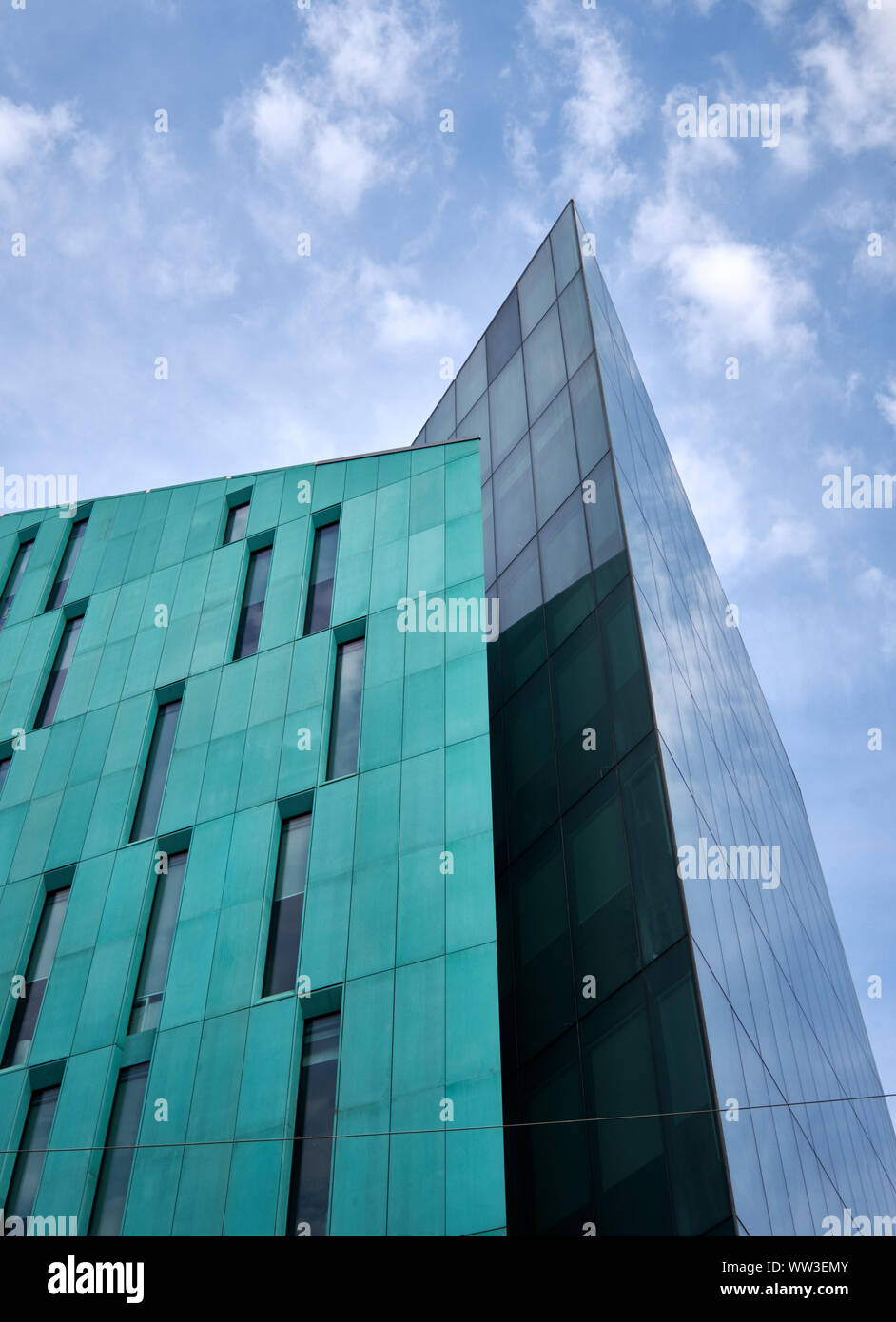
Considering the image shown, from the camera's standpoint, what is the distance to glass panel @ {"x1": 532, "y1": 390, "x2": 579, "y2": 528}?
25.9 m

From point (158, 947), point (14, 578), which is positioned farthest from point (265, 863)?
point (14, 578)

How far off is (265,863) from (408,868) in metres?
2.96

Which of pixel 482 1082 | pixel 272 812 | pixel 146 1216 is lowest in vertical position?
pixel 146 1216

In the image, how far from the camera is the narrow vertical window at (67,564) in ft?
95.2

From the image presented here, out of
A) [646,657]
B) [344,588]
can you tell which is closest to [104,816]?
[344,588]

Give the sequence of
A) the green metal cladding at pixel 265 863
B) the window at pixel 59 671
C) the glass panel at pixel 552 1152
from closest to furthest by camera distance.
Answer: the green metal cladding at pixel 265 863, the glass panel at pixel 552 1152, the window at pixel 59 671

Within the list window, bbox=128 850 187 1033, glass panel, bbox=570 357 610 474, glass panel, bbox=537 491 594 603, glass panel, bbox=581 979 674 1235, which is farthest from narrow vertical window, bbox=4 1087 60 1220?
glass panel, bbox=570 357 610 474

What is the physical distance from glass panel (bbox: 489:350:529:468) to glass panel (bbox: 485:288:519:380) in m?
0.62

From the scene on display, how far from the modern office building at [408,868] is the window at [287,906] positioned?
0.23 ft

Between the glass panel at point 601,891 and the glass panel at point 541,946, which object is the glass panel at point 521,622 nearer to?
the glass panel at point 541,946

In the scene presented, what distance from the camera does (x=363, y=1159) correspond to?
15.6 metres

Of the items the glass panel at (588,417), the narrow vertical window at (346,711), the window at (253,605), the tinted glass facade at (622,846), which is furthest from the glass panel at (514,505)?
the narrow vertical window at (346,711)
